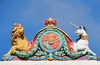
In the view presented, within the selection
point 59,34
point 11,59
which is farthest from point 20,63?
point 59,34

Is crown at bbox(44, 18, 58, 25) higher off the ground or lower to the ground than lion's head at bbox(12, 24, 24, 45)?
higher

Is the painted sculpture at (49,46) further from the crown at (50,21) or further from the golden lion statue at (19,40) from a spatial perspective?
the crown at (50,21)

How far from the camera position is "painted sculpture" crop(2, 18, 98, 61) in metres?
28.3

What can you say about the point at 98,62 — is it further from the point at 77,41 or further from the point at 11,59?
the point at 11,59

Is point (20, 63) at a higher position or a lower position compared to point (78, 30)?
lower

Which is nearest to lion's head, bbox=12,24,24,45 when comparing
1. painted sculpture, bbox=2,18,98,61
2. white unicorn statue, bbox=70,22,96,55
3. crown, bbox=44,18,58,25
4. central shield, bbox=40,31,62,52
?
painted sculpture, bbox=2,18,98,61

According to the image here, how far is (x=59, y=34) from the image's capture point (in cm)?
2877

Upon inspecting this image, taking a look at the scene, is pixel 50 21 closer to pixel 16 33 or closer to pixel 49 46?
pixel 49 46

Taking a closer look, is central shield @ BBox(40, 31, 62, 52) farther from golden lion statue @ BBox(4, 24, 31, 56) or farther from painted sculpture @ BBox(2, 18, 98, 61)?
golden lion statue @ BBox(4, 24, 31, 56)

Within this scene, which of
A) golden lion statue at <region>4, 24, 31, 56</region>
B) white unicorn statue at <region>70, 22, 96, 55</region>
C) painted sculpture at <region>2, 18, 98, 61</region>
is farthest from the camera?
golden lion statue at <region>4, 24, 31, 56</region>

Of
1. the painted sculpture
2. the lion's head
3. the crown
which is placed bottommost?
the painted sculpture

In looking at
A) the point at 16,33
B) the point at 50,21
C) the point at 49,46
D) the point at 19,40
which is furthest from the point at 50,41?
the point at 16,33

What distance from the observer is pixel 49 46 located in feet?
93.6

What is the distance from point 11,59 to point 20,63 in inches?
21.3
